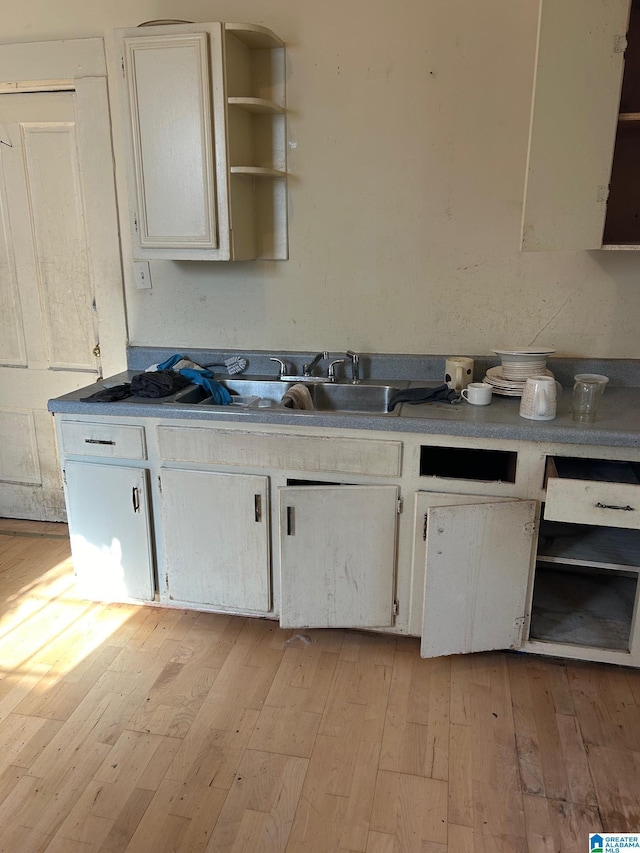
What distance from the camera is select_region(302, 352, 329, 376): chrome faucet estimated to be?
2627mm

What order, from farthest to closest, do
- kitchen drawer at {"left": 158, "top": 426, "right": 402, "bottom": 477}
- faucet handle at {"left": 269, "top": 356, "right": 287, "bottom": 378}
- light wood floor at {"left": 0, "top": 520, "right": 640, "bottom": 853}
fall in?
faucet handle at {"left": 269, "top": 356, "right": 287, "bottom": 378}
kitchen drawer at {"left": 158, "top": 426, "right": 402, "bottom": 477}
light wood floor at {"left": 0, "top": 520, "right": 640, "bottom": 853}

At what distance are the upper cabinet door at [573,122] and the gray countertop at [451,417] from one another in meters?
0.55

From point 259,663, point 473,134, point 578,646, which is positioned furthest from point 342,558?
point 473,134

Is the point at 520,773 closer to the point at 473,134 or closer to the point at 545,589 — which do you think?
the point at 545,589

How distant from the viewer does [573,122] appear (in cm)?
198

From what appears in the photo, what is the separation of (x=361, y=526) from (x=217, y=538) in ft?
1.75

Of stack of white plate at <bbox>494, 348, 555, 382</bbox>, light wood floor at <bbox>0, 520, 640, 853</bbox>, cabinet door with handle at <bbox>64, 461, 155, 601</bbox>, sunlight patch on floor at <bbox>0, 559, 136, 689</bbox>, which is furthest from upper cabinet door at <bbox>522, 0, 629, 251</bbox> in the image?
sunlight patch on floor at <bbox>0, 559, 136, 689</bbox>

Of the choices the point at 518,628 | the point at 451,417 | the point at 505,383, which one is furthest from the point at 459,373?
the point at 518,628

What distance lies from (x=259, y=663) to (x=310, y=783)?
1.79 ft

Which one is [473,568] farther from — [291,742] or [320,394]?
[320,394]

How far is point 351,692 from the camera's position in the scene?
2107mm

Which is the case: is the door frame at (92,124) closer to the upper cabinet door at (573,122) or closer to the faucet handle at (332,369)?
the faucet handle at (332,369)

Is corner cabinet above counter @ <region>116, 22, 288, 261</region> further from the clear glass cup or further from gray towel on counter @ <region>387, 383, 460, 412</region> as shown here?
the clear glass cup

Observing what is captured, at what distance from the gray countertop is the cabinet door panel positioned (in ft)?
0.79
